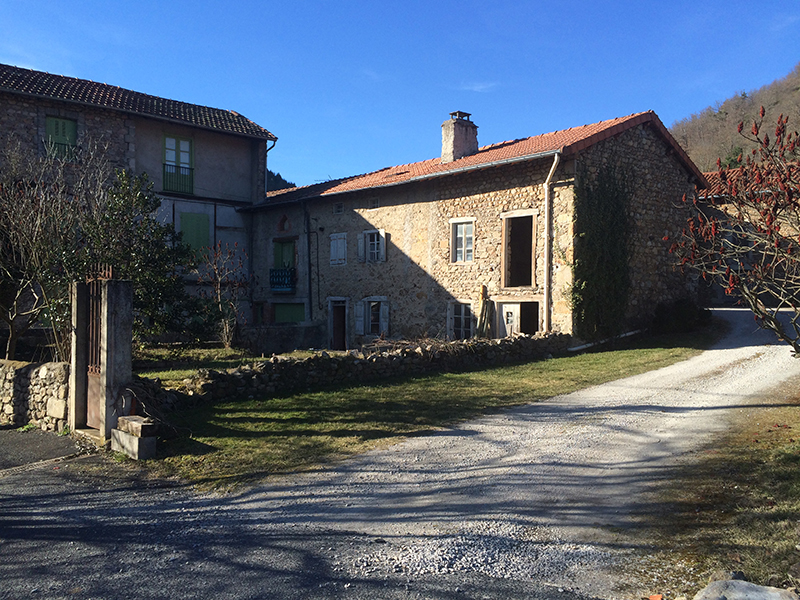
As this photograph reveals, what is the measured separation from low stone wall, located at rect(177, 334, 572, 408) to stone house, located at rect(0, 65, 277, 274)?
35.6 ft

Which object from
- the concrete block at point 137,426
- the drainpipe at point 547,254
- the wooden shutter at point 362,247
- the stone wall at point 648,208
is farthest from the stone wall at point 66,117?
the stone wall at point 648,208

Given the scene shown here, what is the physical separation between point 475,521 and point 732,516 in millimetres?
1807

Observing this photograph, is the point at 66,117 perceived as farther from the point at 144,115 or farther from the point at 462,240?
the point at 462,240

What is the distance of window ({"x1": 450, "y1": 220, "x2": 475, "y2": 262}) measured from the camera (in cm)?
1636

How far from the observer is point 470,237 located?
16.4 meters

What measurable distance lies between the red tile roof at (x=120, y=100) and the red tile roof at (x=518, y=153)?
401 cm

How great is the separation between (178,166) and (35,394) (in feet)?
44.4

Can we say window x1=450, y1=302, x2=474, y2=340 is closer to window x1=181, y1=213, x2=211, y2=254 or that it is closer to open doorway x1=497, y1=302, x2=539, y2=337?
open doorway x1=497, y1=302, x2=539, y2=337

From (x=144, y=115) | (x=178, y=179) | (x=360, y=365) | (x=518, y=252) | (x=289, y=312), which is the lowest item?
(x=360, y=365)

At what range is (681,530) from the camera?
420 cm

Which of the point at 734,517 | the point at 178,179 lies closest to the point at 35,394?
the point at 734,517

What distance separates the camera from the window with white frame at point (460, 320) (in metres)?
16.2

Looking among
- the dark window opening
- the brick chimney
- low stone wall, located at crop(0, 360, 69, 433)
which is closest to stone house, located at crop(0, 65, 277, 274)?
the brick chimney

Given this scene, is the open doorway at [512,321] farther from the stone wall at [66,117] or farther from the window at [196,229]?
the stone wall at [66,117]
